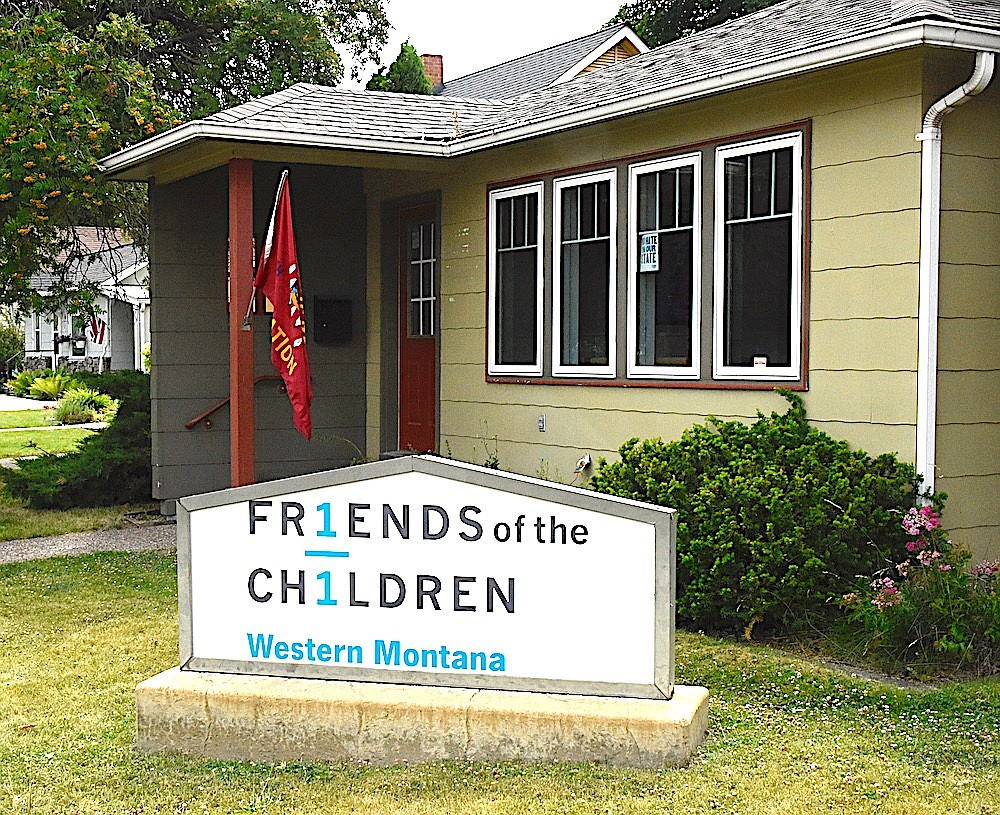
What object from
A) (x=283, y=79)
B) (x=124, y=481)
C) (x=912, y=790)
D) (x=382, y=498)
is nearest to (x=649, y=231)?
(x=382, y=498)

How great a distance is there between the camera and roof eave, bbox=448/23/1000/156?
246 inches

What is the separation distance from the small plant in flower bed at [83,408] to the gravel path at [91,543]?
13.8 meters

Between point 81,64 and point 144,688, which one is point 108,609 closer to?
point 144,688

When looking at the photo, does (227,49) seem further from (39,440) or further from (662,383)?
(662,383)

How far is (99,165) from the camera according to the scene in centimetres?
1133

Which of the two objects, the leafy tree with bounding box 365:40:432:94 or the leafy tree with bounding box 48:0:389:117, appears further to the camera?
the leafy tree with bounding box 365:40:432:94

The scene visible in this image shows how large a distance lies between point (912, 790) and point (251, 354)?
604 cm

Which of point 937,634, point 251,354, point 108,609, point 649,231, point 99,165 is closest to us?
point 937,634

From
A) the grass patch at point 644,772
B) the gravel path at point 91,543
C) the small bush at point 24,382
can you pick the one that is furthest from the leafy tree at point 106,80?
the small bush at point 24,382

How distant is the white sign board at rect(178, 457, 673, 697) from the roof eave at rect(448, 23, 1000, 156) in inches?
123

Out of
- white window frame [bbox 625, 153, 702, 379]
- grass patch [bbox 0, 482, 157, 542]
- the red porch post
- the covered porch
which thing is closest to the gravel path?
grass patch [bbox 0, 482, 157, 542]

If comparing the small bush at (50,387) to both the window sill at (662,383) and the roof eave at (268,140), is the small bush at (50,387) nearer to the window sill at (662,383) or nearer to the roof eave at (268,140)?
the roof eave at (268,140)

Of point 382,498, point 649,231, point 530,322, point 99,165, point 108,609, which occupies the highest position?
point 99,165

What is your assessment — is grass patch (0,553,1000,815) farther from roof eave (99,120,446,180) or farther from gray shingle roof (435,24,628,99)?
gray shingle roof (435,24,628,99)
